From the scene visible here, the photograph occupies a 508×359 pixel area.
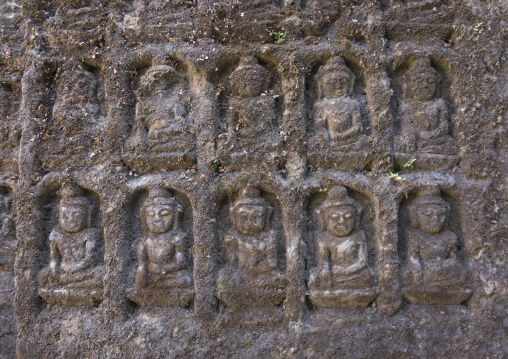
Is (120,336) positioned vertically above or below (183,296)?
below

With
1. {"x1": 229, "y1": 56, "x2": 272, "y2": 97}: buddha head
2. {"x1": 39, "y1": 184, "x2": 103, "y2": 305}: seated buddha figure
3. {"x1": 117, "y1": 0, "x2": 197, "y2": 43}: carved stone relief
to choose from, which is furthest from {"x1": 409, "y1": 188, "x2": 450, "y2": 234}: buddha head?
{"x1": 39, "y1": 184, "x2": 103, "y2": 305}: seated buddha figure

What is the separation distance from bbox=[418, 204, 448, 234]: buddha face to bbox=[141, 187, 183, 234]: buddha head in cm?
222

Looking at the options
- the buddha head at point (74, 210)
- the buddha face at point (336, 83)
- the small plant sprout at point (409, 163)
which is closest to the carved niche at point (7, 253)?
the buddha head at point (74, 210)

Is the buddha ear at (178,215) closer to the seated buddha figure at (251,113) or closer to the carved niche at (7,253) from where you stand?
the seated buddha figure at (251,113)

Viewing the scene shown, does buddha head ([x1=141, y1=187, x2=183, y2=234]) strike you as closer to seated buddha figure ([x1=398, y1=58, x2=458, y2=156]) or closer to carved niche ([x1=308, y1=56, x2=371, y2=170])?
carved niche ([x1=308, y1=56, x2=371, y2=170])

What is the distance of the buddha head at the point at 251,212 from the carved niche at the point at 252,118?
273 mm

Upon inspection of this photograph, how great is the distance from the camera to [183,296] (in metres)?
3.28

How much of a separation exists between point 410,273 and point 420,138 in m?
1.24

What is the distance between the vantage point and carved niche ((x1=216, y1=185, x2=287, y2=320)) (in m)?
3.21

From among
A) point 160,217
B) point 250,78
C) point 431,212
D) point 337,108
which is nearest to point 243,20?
point 250,78

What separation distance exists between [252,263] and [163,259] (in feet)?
2.68

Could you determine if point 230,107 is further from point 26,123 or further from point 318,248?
point 26,123

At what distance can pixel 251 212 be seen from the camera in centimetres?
329

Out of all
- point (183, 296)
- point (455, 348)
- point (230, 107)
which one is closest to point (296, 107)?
point (230, 107)
